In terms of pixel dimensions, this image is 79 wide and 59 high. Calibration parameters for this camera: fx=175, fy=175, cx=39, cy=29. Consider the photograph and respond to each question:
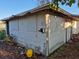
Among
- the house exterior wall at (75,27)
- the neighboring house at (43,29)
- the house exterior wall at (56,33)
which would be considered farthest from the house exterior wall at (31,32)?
the house exterior wall at (75,27)

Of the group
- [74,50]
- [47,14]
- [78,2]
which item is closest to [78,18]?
[74,50]

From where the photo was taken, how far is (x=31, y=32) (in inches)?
507

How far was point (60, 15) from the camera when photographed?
44.8 ft

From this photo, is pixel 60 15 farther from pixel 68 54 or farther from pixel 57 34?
pixel 68 54

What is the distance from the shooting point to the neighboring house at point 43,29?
453 inches

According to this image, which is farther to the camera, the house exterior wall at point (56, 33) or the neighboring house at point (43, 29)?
the house exterior wall at point (56, 33)

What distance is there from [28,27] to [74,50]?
12.4ft

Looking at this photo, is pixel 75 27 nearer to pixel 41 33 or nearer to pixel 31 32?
pixel 31 32

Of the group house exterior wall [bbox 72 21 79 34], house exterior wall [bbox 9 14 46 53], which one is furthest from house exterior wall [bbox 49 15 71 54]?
house exterior wall [bbox 72 21 79 34]

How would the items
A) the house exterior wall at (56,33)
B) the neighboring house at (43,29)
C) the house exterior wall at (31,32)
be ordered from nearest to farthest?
the neighboring house at (43,29) → the house exterior wall at (31,32) → the house exterior wall at (56,33)

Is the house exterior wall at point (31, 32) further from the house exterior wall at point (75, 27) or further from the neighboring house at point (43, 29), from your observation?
the house exterior wall at point (75, 27)

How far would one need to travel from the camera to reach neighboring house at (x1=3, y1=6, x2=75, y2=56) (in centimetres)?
1152

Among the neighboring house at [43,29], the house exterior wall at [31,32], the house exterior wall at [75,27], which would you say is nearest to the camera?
the neighboring house at [43,29]

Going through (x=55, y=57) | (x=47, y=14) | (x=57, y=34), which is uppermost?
(x=47, y=14)
